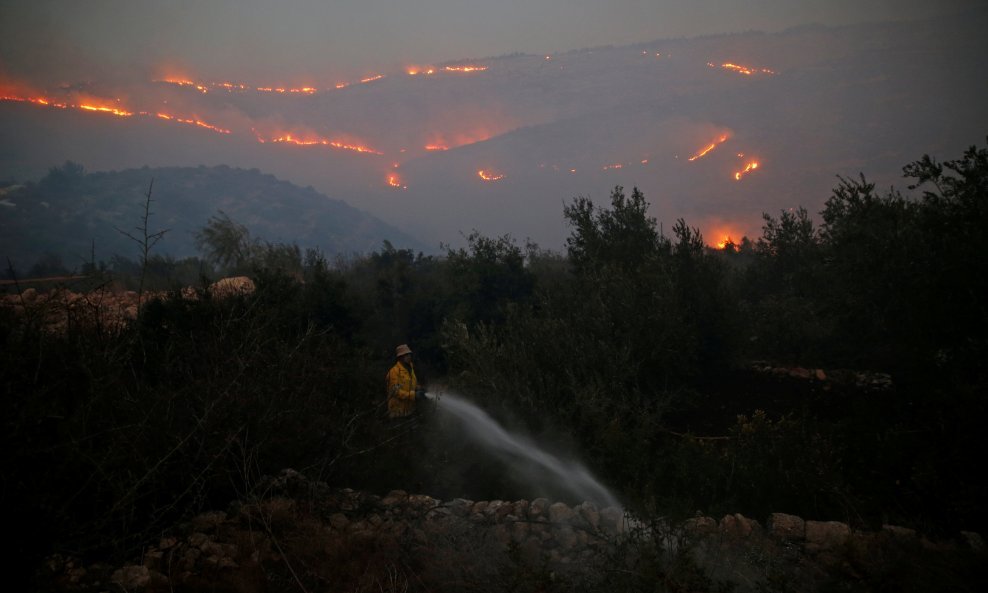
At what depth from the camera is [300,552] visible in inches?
173

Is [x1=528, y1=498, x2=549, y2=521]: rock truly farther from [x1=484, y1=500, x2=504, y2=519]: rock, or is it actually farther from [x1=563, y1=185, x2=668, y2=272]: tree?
[x1=563, y1=185, x2=668, y2=272]: tree

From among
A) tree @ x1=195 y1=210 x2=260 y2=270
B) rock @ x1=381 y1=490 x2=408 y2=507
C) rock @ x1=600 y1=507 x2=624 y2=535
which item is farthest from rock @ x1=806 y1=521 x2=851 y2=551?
tree @ x1=195 y1=210 x2=260 y2=270

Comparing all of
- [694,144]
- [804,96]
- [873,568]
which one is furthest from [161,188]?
[873,568]

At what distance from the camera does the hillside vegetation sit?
4281 mm

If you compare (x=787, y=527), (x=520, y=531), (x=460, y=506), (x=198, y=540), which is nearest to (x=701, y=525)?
(x=787, y=527)

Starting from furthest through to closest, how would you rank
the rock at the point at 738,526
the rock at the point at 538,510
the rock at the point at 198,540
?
the rock at the point at 538,510 → the rock at the point at 738,526 → the rock at the point at 198,540

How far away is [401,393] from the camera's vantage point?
7.68 meters

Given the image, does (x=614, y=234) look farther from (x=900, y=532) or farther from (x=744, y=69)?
(x=744, y=69)

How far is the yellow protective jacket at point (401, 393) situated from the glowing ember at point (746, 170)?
28631 millimetres

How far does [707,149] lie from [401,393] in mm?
32469

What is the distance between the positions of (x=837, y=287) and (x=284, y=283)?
11.9 metres

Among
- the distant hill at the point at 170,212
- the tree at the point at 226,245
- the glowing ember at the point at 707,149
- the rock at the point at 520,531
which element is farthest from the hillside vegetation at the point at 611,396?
the distant hill at the point at 170,212

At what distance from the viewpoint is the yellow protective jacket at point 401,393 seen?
7.59 metres

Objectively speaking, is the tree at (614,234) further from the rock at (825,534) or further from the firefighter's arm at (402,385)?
the rock at (825,534)
